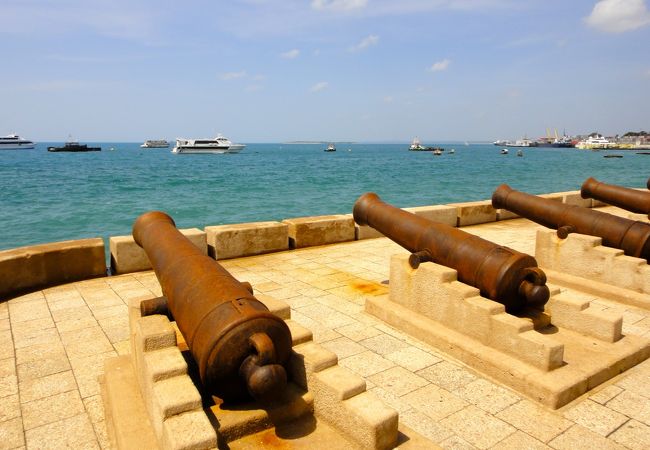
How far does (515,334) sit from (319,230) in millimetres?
5797

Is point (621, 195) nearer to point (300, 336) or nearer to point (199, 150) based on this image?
point (300, 336)

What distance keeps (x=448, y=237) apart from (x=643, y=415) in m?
2.46

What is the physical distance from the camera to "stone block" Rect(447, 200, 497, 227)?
1207 cm

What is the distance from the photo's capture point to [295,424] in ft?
11.1

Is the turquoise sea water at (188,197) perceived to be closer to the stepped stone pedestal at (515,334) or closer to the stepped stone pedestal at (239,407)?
the stepped stone pedestal at (515,334)

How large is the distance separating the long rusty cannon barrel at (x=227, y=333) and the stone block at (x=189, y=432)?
0.82 ft

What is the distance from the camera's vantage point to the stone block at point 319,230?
9680mm

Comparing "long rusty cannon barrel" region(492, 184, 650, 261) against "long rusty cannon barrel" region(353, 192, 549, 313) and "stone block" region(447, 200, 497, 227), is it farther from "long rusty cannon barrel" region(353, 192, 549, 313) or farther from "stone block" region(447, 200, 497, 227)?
"stone block" region(447, 200, 497, 227)

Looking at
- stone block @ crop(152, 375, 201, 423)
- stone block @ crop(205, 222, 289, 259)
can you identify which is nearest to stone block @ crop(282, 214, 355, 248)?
stone block @ crop(205, 222, 289, 259)

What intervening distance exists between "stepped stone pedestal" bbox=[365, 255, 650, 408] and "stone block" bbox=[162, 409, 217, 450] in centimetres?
278

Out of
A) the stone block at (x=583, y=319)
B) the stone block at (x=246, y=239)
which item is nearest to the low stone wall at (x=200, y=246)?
the stone block at (x=246, y=239)

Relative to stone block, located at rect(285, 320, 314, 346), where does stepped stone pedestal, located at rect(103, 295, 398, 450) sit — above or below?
below

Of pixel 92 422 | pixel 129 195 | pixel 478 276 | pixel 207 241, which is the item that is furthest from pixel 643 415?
pixel 129 195

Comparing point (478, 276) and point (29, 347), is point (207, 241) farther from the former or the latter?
point (478, 276)
